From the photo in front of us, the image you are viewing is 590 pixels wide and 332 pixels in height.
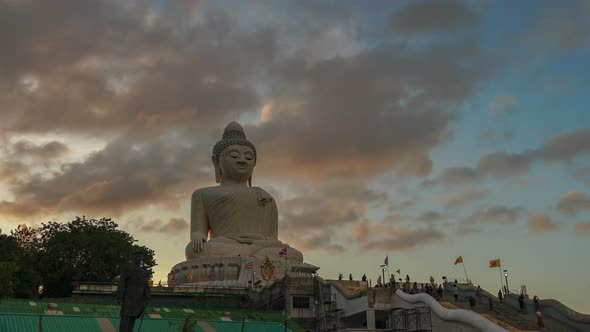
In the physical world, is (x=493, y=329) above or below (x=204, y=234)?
below

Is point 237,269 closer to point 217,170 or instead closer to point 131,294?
point 217,170

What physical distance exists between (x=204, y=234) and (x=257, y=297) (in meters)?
14.2

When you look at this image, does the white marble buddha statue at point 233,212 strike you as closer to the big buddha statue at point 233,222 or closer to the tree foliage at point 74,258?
the big buddha statue at point 233,222

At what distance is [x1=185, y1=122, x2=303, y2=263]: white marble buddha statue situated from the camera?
46.3 meters

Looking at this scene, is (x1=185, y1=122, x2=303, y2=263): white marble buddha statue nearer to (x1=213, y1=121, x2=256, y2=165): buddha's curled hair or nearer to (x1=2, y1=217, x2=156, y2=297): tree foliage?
(x1=213, y1=121, x2=256, y2=165): buddha's curled hair

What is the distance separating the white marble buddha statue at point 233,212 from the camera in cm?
4634

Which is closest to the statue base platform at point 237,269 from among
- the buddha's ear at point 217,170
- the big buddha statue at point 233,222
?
the big buddha statue at point 233,222

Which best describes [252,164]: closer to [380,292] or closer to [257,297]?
[257,297]

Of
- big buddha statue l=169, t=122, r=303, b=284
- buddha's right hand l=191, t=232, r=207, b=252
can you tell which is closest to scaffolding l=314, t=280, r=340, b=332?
big buddha statue l=169, t=122, r=303, b=284

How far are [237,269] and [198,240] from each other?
215 inches

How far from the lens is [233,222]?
49.5 m

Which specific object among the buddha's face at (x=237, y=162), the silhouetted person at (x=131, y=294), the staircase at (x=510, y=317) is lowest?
the silhouetted person at (x=131, y=294)

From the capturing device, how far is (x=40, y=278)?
53.6 metres

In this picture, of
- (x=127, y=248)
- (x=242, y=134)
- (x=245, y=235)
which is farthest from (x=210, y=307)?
(x=127, y=248)
